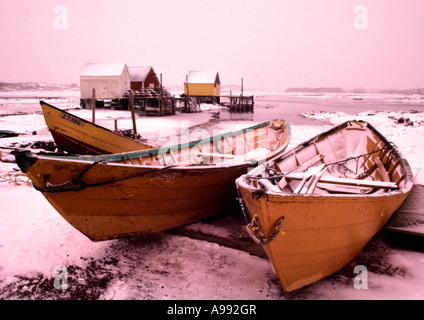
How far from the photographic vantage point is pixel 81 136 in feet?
26.6

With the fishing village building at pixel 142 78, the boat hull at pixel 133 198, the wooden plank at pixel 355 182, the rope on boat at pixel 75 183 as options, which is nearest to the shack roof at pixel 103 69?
the fishing village building at pixel 142 78

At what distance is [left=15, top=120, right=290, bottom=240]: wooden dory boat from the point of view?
3.83 meters

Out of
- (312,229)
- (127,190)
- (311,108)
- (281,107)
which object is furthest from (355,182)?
(281,107)

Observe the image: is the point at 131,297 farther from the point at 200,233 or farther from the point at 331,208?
the point at 331,208

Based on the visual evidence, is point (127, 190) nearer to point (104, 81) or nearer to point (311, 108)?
point (104, 81)

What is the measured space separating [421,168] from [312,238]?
5659mm

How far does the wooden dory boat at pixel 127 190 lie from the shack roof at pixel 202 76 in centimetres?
3705

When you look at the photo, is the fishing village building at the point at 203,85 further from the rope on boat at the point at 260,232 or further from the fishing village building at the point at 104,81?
the rope on boat at the point at 260,232

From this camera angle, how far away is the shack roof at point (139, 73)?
35.2 m

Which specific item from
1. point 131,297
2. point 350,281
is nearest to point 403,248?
point 350,281

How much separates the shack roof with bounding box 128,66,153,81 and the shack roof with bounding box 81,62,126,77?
4.12 m

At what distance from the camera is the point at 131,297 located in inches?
147

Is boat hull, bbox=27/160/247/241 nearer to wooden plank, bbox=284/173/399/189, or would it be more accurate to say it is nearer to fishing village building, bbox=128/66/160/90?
wooden plank, bbox=284/173/399/189
